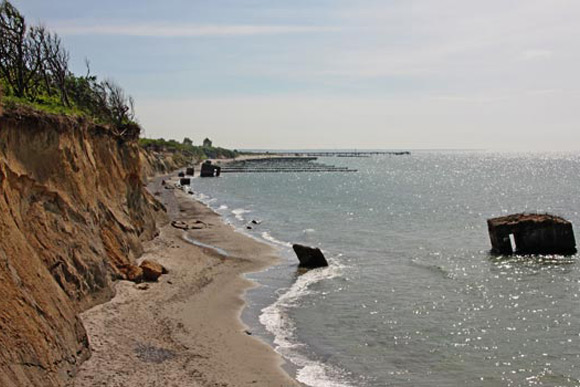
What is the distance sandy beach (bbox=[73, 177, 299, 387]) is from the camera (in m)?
17.7

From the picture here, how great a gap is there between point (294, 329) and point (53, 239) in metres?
10.4

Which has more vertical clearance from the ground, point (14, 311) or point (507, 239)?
point (14, 311)

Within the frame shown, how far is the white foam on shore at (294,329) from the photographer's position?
63.2 feet

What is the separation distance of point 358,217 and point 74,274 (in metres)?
46.6

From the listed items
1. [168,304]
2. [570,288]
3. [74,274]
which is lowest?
[570,288]

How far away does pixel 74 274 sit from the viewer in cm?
2134

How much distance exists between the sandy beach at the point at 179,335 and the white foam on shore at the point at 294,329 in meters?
0.72

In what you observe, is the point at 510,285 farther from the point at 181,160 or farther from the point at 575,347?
the point at 181,160

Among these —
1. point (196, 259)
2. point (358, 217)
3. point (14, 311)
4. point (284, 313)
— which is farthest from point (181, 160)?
point (14, 311)

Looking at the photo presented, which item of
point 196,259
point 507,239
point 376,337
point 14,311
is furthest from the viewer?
point 507,239

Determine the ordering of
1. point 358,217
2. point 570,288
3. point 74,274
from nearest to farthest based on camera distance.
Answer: point 74,274
point 570,288
point 358,217

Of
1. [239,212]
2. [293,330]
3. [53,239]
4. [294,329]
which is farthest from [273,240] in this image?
[53,239]

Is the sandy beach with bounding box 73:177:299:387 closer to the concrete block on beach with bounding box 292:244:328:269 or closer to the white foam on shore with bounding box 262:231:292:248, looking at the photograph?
the concrete block on beach with bounding box 292:244:328:269

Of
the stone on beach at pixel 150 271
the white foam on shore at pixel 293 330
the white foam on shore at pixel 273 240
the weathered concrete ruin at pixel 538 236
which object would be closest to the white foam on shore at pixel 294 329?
the white foam on shore at pixel 293 330
